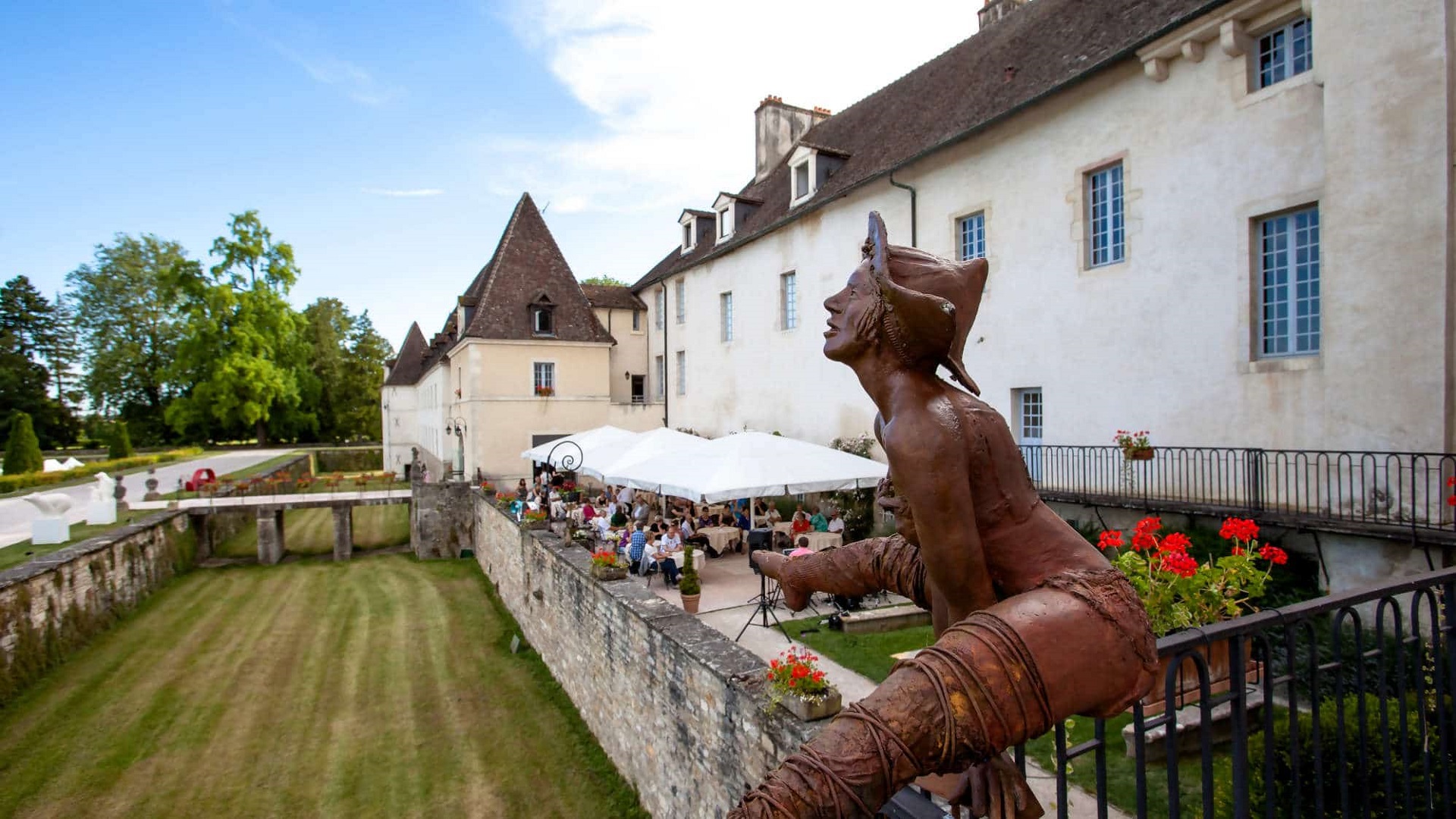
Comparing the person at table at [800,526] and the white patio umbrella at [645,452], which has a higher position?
the white patio umbrella at [645,452]

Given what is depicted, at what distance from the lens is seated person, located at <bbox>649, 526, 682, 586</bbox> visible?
12945mm

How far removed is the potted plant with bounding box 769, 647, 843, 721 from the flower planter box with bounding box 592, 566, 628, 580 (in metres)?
5.18

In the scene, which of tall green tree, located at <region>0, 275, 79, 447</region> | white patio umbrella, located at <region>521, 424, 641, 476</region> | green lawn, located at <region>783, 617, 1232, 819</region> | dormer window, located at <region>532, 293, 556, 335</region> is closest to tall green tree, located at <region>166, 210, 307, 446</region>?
tall green tree, located at <region>0, 275, 79, 447</region>

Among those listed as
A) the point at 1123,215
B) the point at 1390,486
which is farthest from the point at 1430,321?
the point at 1123,215

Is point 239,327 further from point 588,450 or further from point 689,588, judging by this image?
point 689,588

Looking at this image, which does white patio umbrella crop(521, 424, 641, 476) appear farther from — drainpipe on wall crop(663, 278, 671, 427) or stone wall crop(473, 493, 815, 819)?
drainpipe on wall crop(663, 278, 671, 427)

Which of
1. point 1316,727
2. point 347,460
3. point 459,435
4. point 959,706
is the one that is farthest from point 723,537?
point 347,460

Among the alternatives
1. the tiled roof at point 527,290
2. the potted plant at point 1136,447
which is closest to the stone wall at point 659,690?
the potted plant at point 1136,447

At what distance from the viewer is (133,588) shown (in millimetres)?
19203

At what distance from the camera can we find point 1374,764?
3.55 metres

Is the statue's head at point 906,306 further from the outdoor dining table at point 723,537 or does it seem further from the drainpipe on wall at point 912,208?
the drainpipe on wall at point 912,208

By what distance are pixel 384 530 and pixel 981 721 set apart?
33.9 meters

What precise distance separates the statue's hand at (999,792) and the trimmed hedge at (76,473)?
132 ft

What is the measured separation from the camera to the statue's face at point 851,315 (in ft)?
6.47
